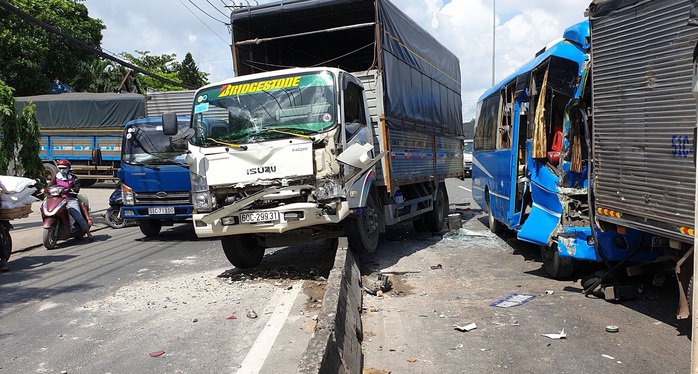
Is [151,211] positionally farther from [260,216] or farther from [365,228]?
[365,228]

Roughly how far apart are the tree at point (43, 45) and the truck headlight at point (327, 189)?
2677cm

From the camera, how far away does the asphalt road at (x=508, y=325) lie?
4184 mm

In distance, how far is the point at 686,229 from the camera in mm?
4223

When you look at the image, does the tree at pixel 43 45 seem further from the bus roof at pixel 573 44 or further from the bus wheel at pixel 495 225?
the bus roof at pixel 573 44

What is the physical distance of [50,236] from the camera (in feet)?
34.4

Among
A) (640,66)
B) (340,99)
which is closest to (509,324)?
(640,66)

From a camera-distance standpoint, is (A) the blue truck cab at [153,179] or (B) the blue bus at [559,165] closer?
(B) the blue bus at [559,165]

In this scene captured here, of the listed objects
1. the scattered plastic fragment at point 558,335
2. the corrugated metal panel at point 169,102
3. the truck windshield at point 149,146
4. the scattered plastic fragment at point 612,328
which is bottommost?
the scattered plastic fragment at point 558,335

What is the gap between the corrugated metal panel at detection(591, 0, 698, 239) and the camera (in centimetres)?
429

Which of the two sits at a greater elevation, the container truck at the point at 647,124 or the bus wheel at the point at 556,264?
the container truck at the point at 647,124

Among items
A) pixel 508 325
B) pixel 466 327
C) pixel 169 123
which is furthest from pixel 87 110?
pixel 508 325

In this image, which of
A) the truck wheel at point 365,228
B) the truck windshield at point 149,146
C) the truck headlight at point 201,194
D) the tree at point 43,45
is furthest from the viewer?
the tree at point 43,45

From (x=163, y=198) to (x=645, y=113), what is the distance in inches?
340

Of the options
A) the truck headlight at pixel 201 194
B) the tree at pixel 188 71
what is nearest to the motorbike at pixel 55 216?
the truck headlight at pixel 201 194
